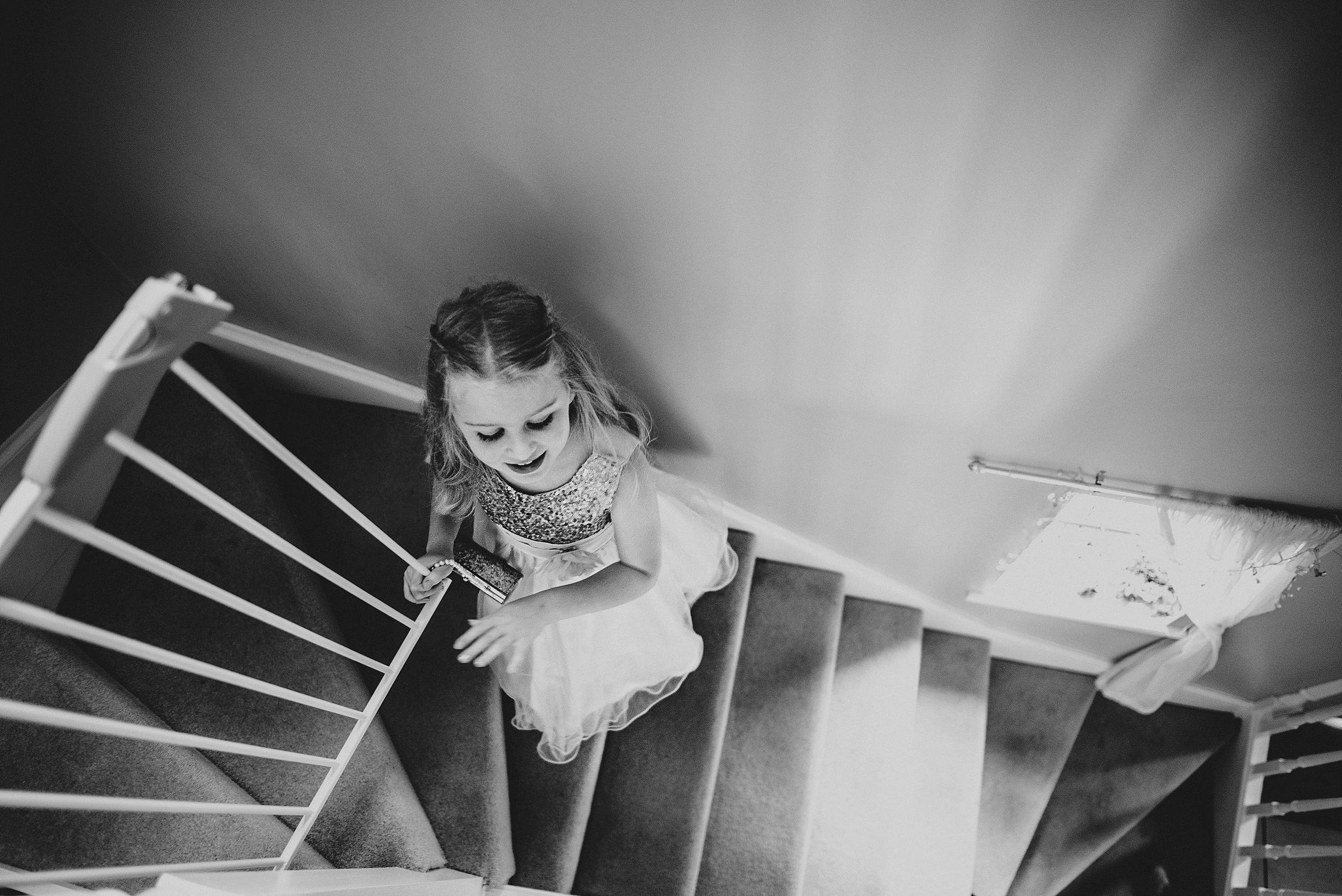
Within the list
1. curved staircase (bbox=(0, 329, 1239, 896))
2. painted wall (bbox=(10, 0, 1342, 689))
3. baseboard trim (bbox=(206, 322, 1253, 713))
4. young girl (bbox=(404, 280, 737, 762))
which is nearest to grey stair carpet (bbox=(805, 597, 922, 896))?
curved staircase (bbox=(0, 329, 1239, 896))

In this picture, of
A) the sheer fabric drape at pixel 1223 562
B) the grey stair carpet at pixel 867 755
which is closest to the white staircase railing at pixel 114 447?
the sheer fabric drape at pixel 1223 562

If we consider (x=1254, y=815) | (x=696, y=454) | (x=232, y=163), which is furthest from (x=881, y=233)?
(x=1254, y=815)

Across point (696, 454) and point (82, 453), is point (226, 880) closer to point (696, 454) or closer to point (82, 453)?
point (82, 453)

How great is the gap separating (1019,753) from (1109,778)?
427 mm

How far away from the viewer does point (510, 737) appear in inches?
86.2

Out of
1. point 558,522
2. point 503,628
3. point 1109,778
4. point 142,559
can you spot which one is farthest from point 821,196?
point 1109,778

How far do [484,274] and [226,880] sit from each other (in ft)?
4.08

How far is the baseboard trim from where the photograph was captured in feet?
7.80

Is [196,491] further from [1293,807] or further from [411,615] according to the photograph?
[1293,807]

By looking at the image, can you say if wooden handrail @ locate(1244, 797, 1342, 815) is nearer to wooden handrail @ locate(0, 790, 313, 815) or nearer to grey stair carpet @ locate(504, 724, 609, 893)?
grey stair carpet @ locate(504, 724, 609, 893)

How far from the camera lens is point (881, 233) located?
4.36 feet

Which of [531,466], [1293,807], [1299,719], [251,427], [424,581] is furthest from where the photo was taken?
[1299,719]

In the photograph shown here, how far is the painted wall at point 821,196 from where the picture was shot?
1.04 metres

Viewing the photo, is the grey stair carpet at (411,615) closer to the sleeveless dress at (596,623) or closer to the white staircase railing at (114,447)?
the sleeveless dress at (596,623)
